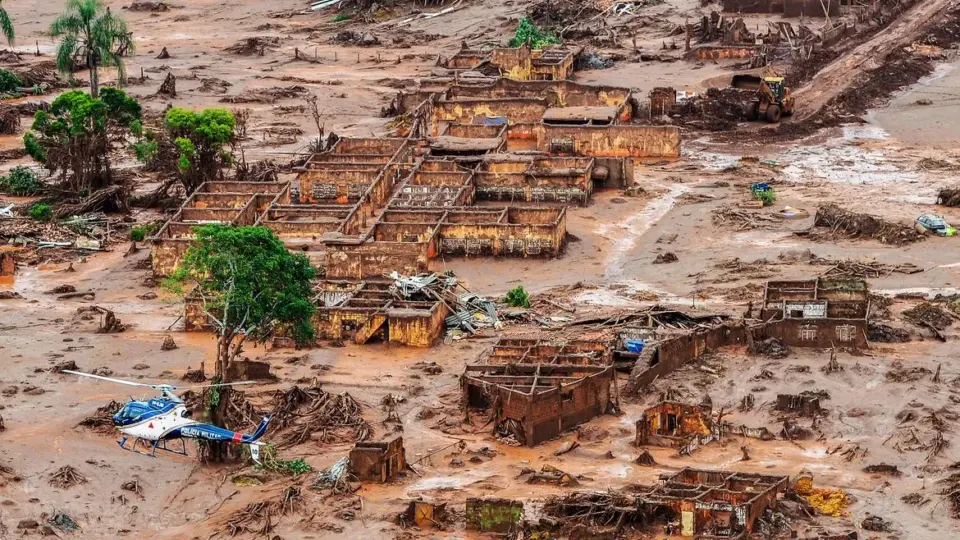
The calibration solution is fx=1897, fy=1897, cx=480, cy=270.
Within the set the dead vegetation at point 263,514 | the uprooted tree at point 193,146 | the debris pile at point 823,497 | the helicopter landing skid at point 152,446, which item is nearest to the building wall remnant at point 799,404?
the debris pile at point 823,497

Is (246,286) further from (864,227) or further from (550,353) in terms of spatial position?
(864,227)

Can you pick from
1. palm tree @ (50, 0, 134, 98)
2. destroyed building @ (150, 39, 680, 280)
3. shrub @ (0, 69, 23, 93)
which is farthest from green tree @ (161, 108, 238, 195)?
shrub @ (0, 69, 23, 93)

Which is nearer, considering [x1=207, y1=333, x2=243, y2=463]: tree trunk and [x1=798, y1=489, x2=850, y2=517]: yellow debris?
[x1=798, y1=489, x2=850, y2=517]: yellow debris

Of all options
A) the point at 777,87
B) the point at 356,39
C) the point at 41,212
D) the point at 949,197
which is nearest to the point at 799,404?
the point at 949,197

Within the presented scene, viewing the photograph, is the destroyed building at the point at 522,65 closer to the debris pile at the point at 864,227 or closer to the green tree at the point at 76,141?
the green tree at the point at 76,141

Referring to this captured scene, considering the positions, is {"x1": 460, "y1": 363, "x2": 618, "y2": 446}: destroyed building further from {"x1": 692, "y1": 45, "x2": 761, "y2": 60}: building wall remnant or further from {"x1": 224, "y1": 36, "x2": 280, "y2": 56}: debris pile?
{"x1": 224, "y1": 36, "x2": 280, "y2": 56}: debris pile

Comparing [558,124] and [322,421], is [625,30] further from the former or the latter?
[322,421]
